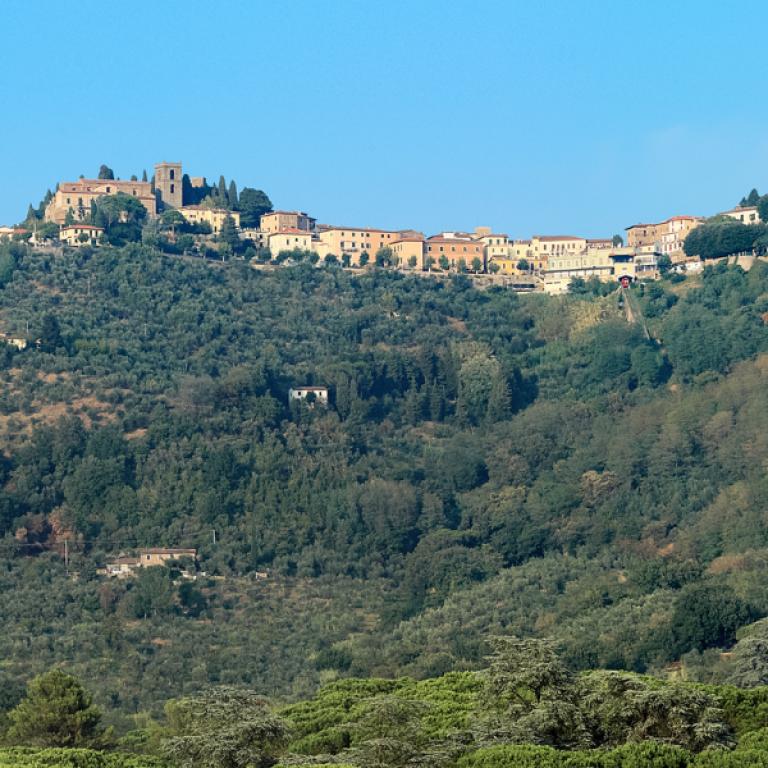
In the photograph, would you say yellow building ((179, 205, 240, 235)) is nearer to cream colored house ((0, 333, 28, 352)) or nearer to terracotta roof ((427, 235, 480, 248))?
terracotta roof ((427, 235, 480, 248))

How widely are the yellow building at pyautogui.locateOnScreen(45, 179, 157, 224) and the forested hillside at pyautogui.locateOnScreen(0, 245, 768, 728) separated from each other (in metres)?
8.75

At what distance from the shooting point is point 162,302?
104m

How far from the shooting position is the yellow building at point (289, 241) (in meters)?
117

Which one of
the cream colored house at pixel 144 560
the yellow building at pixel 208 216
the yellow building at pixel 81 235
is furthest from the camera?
the yellow building at pixel 208 216

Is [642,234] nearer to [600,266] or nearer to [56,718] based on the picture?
[600,266]

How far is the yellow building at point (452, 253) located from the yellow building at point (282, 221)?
28.4 feet

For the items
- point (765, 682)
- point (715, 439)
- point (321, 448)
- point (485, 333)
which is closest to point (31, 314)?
point (321, 448)

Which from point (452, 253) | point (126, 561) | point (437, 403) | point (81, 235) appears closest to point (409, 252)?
point (452, 253)

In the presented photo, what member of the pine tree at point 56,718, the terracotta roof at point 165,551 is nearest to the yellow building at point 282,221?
the terracotta roof at point 165,551

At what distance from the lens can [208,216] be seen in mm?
Result: 118625

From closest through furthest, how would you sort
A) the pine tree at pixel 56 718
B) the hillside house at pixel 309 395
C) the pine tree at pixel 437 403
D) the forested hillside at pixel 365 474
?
1. the pine tree at pixel 56 718
2. the forested hillside at pixel 365 474
3. the hillside house at pixel 309 395
4. the pine tree at pixel 437 403

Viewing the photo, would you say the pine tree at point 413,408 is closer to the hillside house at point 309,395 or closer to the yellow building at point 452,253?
the hillside house at point 309,395

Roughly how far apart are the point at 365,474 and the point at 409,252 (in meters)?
31.9

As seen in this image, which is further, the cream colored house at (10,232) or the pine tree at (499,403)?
the cream colored house at (10,232)
